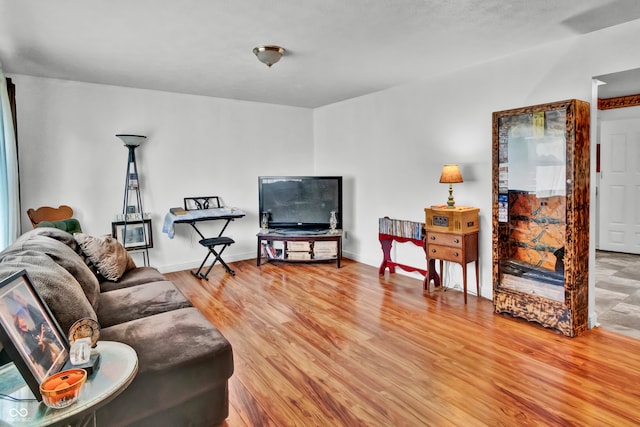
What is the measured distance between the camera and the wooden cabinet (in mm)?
2922

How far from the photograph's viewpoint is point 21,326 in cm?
122

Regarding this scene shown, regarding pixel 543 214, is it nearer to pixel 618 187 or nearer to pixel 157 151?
pixel 618 187

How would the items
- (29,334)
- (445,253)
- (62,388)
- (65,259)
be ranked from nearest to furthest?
(62,388)
(29,334)
(65,259)
(445,253)

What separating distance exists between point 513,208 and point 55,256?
137 inches

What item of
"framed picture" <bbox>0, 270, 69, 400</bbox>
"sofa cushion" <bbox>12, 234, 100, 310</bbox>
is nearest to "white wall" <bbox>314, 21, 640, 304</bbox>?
"sofa cushion" <bbox>12, 234, 100, 310</bbox>

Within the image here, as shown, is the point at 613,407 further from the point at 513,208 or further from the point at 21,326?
the point at 21,326

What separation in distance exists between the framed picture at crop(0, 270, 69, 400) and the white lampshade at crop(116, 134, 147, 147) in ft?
10.7

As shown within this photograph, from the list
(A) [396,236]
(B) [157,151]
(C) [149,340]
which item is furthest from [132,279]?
(A) [396,236]

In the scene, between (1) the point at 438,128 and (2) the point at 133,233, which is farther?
(2) the point at 133,233

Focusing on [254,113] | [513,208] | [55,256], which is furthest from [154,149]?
[513,208]

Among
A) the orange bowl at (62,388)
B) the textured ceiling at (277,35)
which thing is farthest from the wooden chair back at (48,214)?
the orange bowl at (62,388)

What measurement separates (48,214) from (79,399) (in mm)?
3659

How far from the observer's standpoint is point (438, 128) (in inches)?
167

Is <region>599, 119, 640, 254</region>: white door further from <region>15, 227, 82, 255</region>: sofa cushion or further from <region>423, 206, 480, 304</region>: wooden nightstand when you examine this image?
<region>15, 227, 82, 255</region>: sofa cushion
